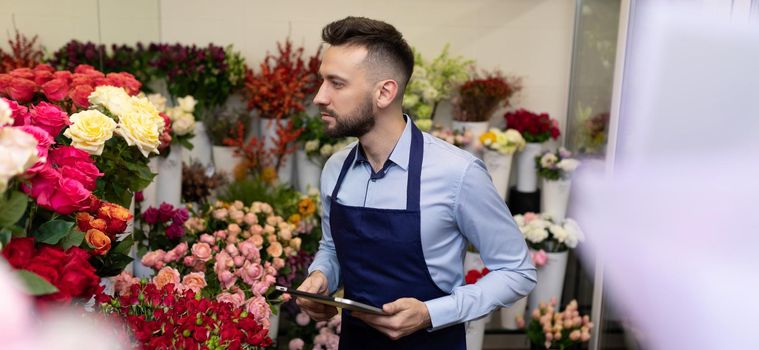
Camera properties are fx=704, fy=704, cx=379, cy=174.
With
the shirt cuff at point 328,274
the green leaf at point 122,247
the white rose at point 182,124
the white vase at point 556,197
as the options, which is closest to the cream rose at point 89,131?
the green leaf at point 122,247

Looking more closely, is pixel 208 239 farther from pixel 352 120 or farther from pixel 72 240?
pixel 72 240

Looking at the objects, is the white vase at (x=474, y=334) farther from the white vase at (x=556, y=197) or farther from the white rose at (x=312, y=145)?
the white rose at (x=312, y=145)

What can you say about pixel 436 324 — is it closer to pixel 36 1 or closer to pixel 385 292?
pixel 385 292

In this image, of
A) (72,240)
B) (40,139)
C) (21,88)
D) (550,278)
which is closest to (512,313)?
(550,278)

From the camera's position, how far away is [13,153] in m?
0.76

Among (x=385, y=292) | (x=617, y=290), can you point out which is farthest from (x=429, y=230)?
(x=617, y=290)

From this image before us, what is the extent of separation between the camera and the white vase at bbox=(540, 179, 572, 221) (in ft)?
11.8

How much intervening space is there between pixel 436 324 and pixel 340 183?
0.44 metres

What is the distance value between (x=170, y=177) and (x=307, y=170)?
0.95 metres

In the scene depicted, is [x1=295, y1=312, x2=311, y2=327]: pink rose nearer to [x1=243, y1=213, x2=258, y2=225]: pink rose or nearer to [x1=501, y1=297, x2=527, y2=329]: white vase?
[x1=243, y1=213, x2=258, y2=225]: pink rose

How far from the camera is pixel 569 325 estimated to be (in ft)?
9.75

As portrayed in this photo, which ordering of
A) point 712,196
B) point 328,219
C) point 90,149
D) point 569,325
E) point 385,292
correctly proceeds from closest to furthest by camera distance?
point 90,149 < point 385,292 < point 328,219 < point 712,196 < point 569,325

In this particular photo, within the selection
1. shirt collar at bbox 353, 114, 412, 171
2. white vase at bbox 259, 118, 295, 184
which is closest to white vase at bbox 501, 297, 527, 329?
white vase at bbox 259, 118, 295, 184

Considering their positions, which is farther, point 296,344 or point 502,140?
point 502,140
